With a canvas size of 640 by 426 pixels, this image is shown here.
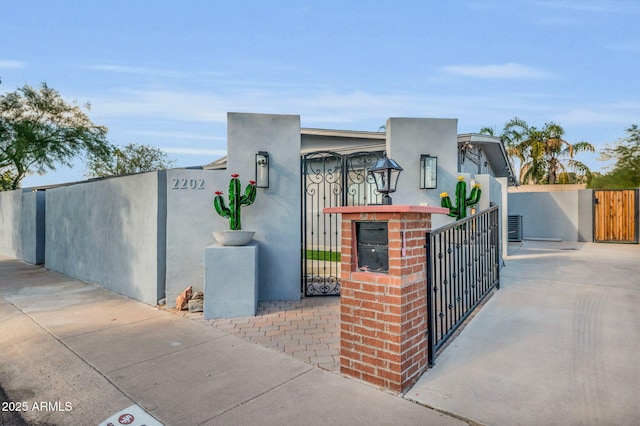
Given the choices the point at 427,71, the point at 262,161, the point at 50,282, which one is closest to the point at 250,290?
the point at 262,161

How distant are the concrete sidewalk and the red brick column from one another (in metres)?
0.17

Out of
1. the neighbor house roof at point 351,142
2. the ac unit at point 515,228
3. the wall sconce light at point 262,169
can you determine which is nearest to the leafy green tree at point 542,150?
the neighbor house roof at point 351,142

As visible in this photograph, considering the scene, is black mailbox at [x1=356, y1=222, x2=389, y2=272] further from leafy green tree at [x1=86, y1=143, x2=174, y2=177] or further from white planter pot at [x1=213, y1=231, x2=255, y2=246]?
leafy green tree at [x1=86, y1=143, x2=174, y2=177]

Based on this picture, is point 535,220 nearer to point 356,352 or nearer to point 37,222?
point 356,352

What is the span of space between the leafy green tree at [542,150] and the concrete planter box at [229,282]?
759 inches

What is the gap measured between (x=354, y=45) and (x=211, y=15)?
3708mm

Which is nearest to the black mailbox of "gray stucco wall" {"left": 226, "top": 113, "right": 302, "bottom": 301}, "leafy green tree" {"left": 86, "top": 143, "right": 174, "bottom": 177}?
"gray stucco wall" {"left": 226, "top": 113, "right": 302, "bottom": 301}

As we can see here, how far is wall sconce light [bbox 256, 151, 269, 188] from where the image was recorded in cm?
557

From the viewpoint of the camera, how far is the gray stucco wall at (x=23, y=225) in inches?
410

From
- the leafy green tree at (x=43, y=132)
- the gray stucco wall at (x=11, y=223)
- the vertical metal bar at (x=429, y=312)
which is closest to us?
the vertical metal bar at (x=429, y=312)

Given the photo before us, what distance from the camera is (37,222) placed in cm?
1039

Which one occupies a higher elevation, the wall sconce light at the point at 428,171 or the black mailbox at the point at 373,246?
the wall sconce light at the point at 428,171

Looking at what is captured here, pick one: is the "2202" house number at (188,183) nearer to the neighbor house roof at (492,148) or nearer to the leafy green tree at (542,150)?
the neighbor house roof at (492,148)

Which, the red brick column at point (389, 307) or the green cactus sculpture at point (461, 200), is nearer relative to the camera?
the red brick column at point (389, 307)
